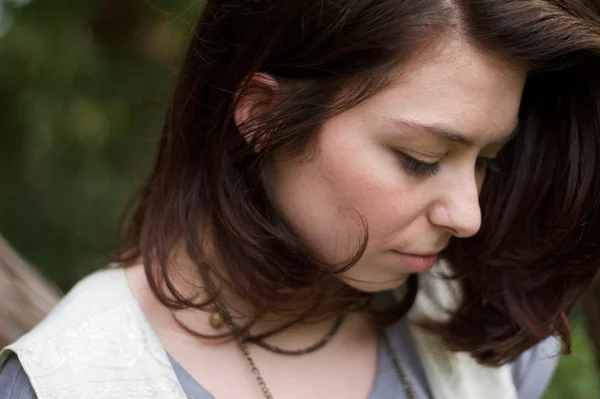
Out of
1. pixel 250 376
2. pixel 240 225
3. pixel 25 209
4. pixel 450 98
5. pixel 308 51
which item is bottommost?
→ pixel 25 209

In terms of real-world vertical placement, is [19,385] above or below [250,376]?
above

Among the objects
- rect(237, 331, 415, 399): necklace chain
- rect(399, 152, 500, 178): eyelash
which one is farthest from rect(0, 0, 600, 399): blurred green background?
rect(399, 152, 500, 178): eyelash

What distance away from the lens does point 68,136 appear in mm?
3184

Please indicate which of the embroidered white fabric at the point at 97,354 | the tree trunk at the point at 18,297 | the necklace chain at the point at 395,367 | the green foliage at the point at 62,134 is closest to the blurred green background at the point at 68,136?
the green foliage at the point at 62,134

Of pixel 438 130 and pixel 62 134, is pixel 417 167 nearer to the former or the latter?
pixel 438 130

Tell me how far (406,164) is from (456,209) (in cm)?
12

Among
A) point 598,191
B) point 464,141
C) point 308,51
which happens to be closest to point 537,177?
point 598,191

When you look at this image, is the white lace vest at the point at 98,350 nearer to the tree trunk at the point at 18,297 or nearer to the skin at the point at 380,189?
the skin at the point at 380,189

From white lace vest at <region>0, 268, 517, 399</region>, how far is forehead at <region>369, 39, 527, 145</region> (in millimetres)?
526

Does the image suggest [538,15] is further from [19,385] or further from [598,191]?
[19,385]

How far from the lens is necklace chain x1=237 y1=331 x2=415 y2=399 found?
1544mm

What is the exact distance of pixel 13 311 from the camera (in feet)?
6.07

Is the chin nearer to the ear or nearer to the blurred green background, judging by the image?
the ear

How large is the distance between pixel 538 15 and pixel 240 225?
0.58m
